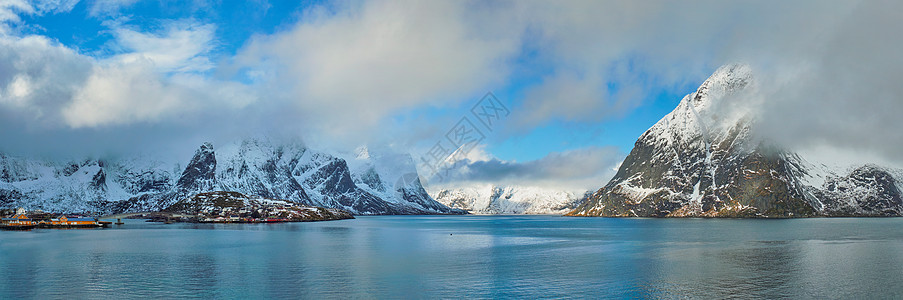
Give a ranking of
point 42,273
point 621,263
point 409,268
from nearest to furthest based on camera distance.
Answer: point 42,273 < point 409,268 < point 621,263

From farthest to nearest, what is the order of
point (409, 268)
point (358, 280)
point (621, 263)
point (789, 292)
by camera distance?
1. point (621, 263)
2. point (409, 268)
3. point (358, 280)
4. point (789, 292)

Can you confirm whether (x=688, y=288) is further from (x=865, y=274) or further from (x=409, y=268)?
(x=409, y=268)

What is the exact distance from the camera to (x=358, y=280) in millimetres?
73875

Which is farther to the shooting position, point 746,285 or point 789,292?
point 746,285

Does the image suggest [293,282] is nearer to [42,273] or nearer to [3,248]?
[42,273]

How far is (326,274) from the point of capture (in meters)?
79.8

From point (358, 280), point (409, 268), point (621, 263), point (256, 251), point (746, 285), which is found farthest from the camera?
point (256, 251)

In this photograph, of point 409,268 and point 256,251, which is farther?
point 256,251

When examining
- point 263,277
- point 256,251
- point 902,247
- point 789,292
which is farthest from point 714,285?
point 256,251

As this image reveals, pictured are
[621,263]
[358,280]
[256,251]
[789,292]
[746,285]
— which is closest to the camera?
[789,292]

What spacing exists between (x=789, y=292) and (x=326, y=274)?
6140cm

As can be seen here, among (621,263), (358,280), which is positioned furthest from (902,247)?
(358,280)

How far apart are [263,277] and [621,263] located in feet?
196

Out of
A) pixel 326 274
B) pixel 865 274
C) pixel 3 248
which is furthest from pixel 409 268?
pixel 3 248
